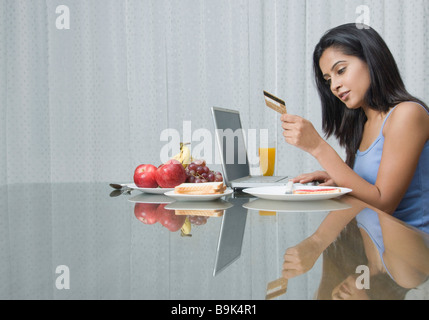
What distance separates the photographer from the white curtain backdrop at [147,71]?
2.94 metres

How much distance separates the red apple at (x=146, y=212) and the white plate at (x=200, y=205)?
4 cm

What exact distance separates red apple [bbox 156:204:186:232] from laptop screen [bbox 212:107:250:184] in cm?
49

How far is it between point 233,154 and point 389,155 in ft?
1.75

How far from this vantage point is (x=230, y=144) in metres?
1.55

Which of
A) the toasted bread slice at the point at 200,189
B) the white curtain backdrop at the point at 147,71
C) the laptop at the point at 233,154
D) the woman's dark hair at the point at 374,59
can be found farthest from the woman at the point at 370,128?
the white curtain backdrop at the point at 147,71

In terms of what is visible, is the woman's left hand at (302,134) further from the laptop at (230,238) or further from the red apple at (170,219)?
the red apple at (170,219)

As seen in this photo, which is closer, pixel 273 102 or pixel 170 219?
pixel 170 219

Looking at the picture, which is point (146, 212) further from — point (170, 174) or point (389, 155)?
point (389, 155)

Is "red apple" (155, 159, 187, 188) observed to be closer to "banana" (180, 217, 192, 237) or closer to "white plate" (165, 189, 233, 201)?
"white plate" (165, 189, 233, 201)

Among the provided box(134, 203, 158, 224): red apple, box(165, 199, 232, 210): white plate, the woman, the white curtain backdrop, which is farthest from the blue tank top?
the white curtain backdrop

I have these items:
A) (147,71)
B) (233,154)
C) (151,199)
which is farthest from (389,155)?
(147,71)

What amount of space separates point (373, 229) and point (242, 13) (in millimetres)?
2612

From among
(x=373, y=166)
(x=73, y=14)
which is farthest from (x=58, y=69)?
(x=373, y=166)
